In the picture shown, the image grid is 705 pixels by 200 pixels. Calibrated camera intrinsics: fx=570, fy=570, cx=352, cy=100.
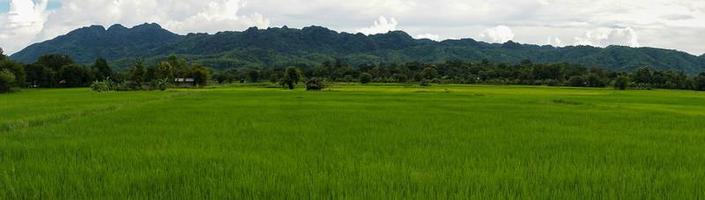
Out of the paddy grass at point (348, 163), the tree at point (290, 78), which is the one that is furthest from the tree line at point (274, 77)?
the paddy grass at point (348, 163)

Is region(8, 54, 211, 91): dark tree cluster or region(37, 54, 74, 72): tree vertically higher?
region(37, 54, 74, 72): tree

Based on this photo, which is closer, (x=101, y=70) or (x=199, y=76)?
(x=199, y=76)

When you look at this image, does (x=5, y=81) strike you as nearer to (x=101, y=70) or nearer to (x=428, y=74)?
(x=101, y=70)

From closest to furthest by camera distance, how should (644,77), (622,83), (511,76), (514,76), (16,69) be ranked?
(16,69), (622,83), (644,77), (514,76), (511,76)

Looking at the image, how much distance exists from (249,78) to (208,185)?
9048 cm

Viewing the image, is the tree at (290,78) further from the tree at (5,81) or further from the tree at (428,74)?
the tree at (5,81)

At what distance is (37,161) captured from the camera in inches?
279

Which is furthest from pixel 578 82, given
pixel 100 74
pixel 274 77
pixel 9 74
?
pixel 9 74

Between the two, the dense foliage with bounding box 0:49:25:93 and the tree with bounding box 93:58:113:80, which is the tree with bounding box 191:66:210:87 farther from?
the dense foliage with bounding box 0:49:25:93

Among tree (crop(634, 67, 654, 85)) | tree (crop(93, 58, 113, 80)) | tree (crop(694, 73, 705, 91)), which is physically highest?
tree (crop(93, 58, 113, 80))

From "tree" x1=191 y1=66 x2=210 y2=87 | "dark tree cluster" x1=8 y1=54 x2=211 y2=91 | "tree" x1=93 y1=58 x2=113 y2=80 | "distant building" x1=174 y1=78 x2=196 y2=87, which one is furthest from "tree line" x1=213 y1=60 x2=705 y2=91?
"tree" x1=93 y1=58 x2=113 y2=80

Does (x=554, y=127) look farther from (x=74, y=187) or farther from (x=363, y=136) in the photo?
(x=74, y=187)

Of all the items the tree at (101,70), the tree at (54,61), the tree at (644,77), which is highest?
the tree at (54,61)

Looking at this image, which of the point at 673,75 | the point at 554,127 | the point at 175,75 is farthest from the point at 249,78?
the point at 554,127
